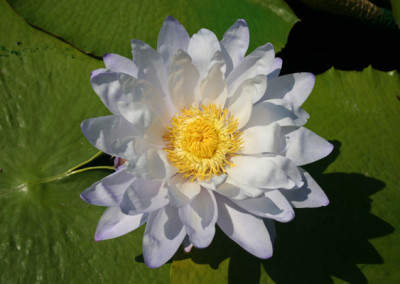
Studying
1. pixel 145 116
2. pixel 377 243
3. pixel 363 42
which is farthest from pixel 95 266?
pixel 363 42

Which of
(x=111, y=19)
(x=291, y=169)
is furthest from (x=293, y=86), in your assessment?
(x=111, y=19)

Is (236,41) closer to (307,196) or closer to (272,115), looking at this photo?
(272,115)

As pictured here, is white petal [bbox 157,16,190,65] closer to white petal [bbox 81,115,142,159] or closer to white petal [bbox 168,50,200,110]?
white petal [bbox 168,50,200,110]

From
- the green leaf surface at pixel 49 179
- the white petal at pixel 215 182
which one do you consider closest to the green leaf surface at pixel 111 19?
the green leaf surface at pixel 49 179

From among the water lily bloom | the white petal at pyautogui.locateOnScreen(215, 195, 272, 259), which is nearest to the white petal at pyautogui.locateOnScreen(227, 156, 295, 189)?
the water lily bloom

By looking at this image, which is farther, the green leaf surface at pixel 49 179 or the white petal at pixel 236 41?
the green leaf surface at pixel 49 179

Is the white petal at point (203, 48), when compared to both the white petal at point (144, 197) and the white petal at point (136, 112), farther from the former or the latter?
the white petal at point (144, 197)
